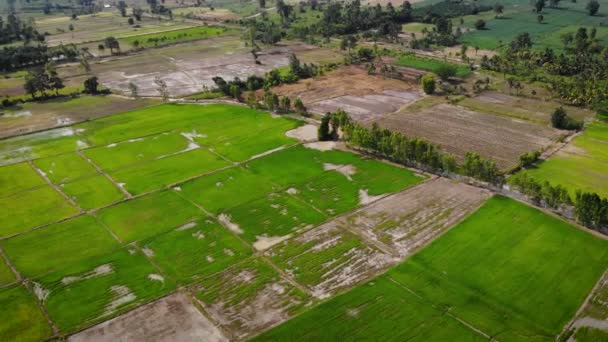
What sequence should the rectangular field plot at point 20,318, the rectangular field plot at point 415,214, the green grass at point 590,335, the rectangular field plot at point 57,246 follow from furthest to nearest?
1. the rectangular field plot at point 415,214
2. the rectangular field plot at point 57,246
3. the rectangular field plot at point 20,318
4. the green grass at point 590,335

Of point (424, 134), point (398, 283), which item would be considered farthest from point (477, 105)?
point (398, 283)

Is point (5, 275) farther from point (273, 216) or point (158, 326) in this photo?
point (273, 216)

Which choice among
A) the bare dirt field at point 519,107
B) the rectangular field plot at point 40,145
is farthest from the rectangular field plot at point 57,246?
the bare dirt field at point 519,107

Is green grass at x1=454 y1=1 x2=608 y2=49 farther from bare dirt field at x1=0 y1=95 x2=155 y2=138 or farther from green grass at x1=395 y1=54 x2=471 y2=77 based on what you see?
bare dirt field at x1=0 y1=95 x2=155 y2=138

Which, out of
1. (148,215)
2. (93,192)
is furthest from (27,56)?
(148,215)

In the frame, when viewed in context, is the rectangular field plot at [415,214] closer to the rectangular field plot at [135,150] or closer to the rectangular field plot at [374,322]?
the rectangular field plot at [374,322]

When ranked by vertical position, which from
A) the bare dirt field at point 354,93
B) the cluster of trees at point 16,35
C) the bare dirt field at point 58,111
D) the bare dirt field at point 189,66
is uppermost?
the cluster of trees at point 16,35

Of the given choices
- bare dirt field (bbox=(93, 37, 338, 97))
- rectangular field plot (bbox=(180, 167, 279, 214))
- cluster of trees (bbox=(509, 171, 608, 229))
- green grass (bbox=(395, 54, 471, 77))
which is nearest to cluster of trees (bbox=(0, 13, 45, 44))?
bare dirt field (bbox=(93, 37, 338, 97))
